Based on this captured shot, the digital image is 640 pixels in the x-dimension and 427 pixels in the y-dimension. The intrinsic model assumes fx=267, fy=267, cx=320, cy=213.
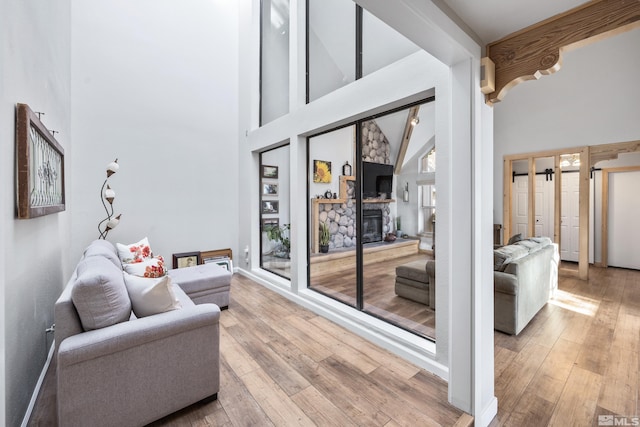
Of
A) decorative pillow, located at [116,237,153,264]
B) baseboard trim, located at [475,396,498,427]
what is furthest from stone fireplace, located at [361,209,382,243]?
decorative pillow, located at [116,237,153,264]

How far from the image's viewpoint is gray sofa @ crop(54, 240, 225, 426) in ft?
4.50

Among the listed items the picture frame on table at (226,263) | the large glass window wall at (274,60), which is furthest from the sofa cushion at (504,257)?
the picture frame on table at (226,263)

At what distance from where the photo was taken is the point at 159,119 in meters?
4.23

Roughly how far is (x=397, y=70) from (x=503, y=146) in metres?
4.61

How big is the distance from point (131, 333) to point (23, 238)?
0.88 meters

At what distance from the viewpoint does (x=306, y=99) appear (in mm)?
3551

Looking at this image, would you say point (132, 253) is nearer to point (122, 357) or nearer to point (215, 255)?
point (215, 255)

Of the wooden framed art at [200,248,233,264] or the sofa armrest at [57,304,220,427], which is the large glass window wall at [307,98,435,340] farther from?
the wooden framed art at [200,248,233,264]

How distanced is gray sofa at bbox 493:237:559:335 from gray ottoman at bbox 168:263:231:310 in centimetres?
301

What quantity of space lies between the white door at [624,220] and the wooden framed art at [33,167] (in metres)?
8.50

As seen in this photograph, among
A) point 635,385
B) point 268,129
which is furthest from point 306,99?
point 635,385

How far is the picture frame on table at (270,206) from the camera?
4.59 m

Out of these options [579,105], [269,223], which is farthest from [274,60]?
[579,105]

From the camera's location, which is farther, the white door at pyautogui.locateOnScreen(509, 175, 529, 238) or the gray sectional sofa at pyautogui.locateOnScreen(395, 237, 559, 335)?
the white door at pyautogui.locateOnScreen(509, 175, 529, 238)
